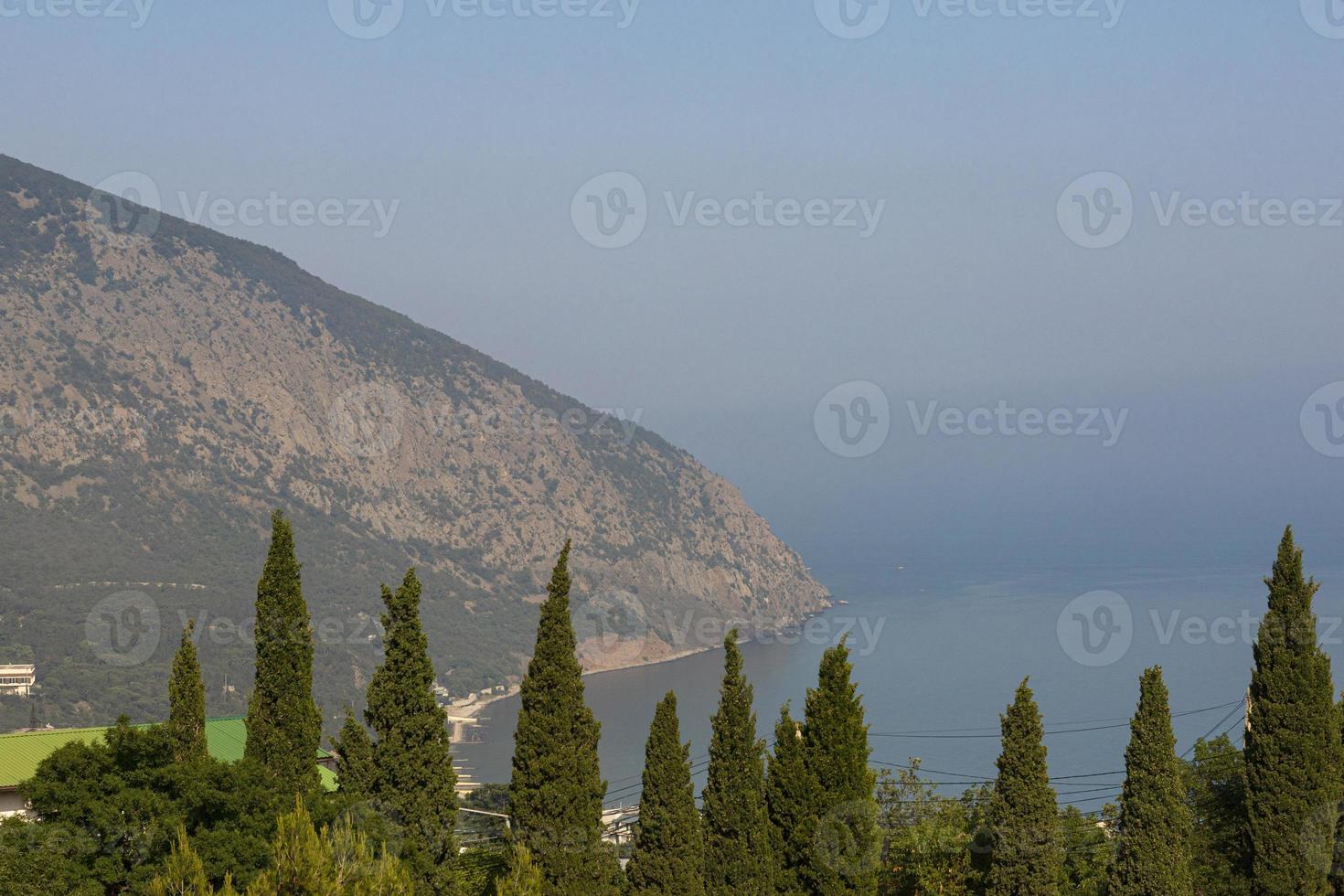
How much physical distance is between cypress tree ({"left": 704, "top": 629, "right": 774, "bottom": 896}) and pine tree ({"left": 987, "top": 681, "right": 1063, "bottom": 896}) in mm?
3427

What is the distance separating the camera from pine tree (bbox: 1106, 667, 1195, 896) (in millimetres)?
20234

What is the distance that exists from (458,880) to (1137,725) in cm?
994

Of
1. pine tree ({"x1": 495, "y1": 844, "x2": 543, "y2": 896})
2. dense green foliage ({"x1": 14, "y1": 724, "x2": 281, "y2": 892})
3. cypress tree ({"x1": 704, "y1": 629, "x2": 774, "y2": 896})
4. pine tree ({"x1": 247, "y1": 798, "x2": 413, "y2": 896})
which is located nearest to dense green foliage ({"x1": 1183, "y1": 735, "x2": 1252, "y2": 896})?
cypress tree ({"x1": 704, "y1": 629, "x2": 774, "y2": 896})

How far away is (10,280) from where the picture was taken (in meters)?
132

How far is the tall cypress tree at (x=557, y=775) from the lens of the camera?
60.6 ft

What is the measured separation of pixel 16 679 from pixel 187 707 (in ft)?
241

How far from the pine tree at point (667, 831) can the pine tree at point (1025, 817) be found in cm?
448

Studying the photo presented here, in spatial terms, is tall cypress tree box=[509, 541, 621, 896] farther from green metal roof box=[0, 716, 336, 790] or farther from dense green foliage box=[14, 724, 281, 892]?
green metal roof box=[0, 716, 336, 790]

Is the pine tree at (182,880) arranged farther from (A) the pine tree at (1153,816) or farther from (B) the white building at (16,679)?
(B) the white building at (16,679)

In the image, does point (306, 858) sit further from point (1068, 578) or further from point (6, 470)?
point (1068, 578)

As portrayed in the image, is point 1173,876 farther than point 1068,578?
No

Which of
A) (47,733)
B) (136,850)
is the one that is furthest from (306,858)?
A: (47,733)

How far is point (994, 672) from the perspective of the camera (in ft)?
379

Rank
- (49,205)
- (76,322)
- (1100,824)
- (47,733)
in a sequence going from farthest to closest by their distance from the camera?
(49,205), (76,322), (1100,824), (47,733)
